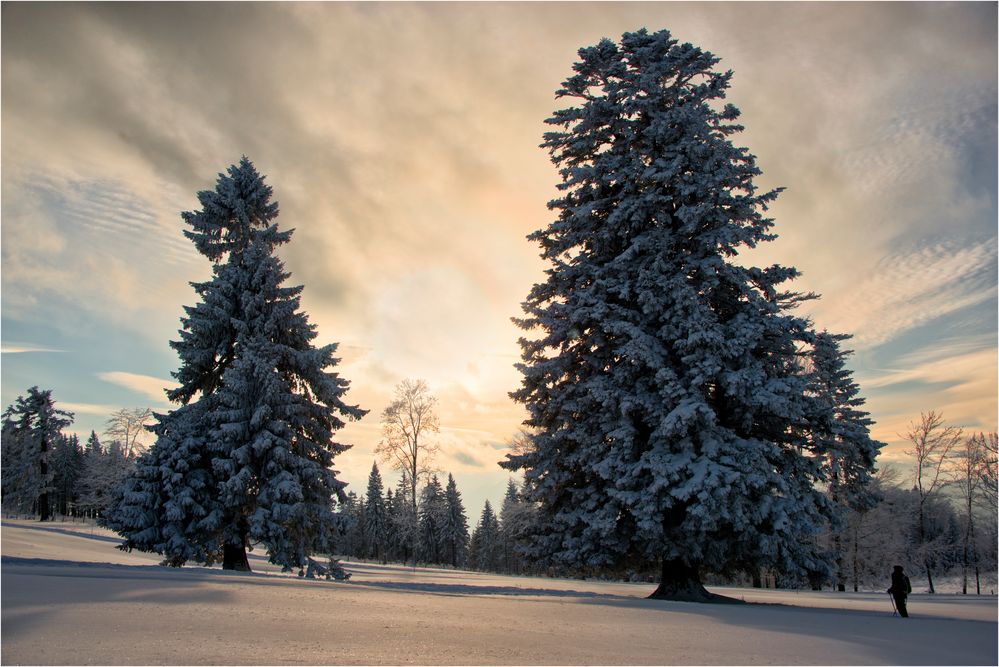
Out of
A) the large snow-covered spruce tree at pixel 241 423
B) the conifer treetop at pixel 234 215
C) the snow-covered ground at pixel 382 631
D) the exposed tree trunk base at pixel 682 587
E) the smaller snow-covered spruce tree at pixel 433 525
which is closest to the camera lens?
the snow-covered ground at pixel 382 631

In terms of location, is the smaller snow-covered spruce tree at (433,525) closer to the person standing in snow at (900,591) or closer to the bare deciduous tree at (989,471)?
the bare deciduous tree at (989,471)

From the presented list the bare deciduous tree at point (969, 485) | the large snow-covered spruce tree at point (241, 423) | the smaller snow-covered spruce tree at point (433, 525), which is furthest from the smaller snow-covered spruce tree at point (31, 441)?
the bare deciduous tree at point (969, 485)

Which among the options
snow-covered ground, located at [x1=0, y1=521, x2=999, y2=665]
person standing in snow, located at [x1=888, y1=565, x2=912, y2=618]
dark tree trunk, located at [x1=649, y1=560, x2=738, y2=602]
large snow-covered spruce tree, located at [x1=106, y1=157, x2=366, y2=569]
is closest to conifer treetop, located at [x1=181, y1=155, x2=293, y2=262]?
large snow-covered spruce tree, located at [x1=106, y1=157, x2=366, y2=569]

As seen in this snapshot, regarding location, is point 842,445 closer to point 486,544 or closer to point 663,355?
point 663,355

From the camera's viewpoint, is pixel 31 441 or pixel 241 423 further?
pixel 31 441

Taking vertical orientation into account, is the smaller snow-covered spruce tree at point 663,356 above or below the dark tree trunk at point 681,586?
above

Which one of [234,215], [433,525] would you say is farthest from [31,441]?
[234,215]

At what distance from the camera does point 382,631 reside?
6160 millimetres

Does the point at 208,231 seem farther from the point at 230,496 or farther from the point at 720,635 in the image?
the point at 720,635

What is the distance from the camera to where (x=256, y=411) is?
55.2 ft

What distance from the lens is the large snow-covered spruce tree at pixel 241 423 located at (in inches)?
650

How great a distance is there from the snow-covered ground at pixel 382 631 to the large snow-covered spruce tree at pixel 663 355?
3.39 metres

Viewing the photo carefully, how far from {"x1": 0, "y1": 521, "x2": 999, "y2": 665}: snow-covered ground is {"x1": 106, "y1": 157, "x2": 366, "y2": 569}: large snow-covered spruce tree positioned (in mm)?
6721

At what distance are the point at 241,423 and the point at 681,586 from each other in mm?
12798
